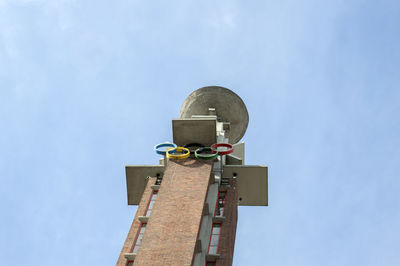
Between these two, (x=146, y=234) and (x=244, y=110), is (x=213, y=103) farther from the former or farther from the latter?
(x=146, y=234)

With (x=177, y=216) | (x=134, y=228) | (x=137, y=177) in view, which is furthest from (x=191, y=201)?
(x=137, y=177)

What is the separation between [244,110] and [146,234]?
21644 mm

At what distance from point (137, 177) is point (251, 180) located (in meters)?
8.27

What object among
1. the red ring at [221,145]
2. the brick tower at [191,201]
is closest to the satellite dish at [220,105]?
the brick tower at [191,201]

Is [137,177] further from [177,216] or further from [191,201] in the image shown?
[177,216]

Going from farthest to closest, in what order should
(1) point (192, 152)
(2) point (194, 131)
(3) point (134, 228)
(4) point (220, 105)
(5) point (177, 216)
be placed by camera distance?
(4) point (220, 105), (2) point (194, 131), (1) point (192, 152), (3) point (134, 228), (5) point (177, 216)

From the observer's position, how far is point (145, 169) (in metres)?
37.5

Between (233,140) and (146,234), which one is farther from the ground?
(233,140)

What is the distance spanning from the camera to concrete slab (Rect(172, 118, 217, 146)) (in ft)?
121

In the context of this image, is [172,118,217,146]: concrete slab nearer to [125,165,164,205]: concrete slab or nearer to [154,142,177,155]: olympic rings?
[154,142,177,155]: olympic rings

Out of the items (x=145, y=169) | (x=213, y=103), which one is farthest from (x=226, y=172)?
(x=213, y=103)

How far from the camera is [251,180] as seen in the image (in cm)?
3688

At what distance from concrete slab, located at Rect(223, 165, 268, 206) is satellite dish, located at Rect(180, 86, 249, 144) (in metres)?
9.78

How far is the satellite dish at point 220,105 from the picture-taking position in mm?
46375
